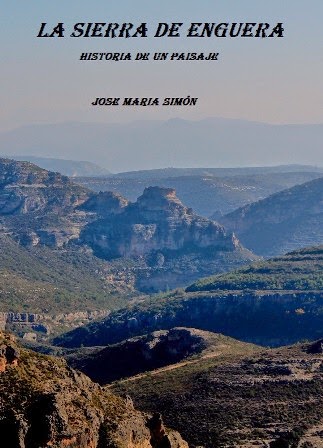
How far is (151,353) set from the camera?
115562 mm

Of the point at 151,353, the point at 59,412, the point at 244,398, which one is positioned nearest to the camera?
the point at 59,412

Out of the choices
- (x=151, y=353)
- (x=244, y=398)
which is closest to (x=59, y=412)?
(x=244, y=398)

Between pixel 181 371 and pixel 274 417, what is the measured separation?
18.9 meters

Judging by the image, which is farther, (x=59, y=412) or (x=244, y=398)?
(x=244, y=398)

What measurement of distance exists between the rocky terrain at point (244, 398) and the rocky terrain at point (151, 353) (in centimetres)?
1343

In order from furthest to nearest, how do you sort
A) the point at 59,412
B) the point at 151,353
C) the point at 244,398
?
the point at 151,353, the point at 244,398, the point at 59,412

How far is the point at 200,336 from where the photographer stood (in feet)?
389

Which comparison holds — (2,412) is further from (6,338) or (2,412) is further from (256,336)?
(256,336)

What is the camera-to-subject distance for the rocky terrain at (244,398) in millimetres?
74312

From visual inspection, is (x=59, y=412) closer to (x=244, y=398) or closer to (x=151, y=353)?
(x=244, y=398)

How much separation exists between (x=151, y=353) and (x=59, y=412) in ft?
240

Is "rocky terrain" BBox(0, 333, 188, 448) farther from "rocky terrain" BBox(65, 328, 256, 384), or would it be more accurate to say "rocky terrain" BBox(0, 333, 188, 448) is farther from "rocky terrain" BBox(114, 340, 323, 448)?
"rocky terrain" BBox(65, 328, 256, 384)

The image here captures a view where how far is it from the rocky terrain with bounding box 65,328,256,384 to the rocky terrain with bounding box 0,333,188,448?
55.9m

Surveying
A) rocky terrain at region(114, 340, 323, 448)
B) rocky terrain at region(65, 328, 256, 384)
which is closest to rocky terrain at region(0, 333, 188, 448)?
rocky terrain at region(114, 340, 323, 448)
